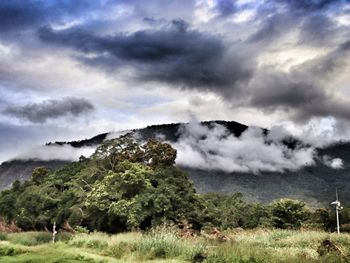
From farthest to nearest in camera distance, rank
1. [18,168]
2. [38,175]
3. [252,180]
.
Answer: [252,180] → [18,168] → [38,175]

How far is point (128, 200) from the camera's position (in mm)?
34750

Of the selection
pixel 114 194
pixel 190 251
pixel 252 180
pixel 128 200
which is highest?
pixel 252 180

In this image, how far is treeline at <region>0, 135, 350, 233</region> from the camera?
33844 mm

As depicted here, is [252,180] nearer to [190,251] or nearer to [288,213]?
[288,213]

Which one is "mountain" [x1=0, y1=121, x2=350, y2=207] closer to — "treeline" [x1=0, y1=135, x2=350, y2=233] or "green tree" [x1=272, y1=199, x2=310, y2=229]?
"green tree" [x1=272, y1=199, x2=310, y2=229]

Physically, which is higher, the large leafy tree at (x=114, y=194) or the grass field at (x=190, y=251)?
the large leafy tree at (x=114, y=194)

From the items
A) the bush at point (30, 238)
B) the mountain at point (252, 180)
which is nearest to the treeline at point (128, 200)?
the bush at point (30, 238)

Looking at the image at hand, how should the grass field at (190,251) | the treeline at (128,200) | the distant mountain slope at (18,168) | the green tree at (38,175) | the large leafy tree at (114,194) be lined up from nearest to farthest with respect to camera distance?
the grass field at (190,251), the large leafy tree at (114,194), the treeline at (128,200), the green tree at (38,175), the distant mountain slope at (18,168)

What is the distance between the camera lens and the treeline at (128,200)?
3384 cm

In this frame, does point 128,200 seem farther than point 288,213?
No

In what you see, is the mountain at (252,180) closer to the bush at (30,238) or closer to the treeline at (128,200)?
the treeline at (128,200)

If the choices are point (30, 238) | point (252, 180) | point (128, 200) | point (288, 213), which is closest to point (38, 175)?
point (128, 200)

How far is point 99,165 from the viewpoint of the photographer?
43.8 m

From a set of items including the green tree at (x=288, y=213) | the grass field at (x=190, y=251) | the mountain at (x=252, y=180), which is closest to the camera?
the grass field at (x=190, y=251)
